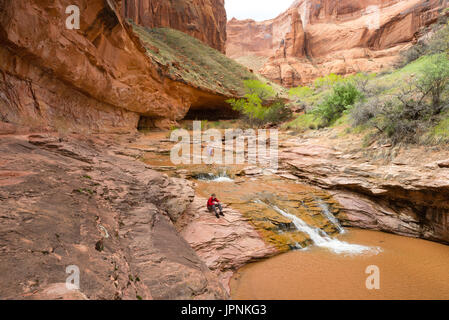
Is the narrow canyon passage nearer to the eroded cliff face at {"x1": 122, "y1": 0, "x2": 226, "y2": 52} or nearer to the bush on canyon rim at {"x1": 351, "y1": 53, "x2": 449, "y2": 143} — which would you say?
the bush on canyon rim at {"x1": 351, "y1": 53, "x2": 449, "y2": 143}

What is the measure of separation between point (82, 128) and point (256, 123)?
1740 cm

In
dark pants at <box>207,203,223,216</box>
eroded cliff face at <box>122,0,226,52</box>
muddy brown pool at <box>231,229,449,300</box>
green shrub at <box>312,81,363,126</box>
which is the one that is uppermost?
eroded cliff face at <box>122,0,226,52</box>

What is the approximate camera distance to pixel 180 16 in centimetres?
3238

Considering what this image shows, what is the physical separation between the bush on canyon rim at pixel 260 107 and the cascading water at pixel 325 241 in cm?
1724

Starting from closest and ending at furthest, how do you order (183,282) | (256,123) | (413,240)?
(183,282), (413,240), (256,123)

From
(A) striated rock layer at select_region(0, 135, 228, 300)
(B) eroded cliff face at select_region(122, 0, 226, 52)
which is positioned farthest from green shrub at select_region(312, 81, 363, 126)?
(B) eroded cliff face at select_region(122, 0, 226, 52)

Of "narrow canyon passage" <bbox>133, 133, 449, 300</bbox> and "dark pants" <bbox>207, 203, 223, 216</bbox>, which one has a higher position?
"dark pants" <bbox>207, 203, 223, 216</bbox>

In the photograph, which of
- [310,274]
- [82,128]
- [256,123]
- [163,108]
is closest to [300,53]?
[256,123]

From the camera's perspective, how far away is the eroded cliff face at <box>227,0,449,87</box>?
33.1 metres

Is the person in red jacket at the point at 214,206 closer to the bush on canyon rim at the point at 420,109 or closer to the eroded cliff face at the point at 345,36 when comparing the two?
the bush on canyon rim at the point at 420,109

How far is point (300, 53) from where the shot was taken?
44438mm

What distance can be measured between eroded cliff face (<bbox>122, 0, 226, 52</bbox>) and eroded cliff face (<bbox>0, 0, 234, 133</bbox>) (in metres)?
18.7

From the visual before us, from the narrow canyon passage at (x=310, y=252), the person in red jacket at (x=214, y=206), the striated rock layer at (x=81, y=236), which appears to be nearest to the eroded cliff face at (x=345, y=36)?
the narrow canyon passage at (x=310, y=252)
